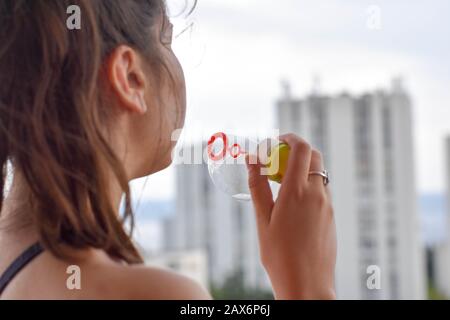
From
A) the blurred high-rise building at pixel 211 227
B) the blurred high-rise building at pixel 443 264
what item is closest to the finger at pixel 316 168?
the blurred high-rise building at pixel 211 227

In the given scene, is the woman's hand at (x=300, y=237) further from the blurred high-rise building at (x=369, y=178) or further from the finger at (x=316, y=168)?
the blurred high-rise building at (x=369, y=178)

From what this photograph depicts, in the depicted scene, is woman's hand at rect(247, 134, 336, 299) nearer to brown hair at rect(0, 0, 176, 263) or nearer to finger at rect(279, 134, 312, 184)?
finger at rect(279, 134, 312, 184)

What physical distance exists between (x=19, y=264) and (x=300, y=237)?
0.19 metres

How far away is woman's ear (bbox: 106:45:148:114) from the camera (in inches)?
21.2

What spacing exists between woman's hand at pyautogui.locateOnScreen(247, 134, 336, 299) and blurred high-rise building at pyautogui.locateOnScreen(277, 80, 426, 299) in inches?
374

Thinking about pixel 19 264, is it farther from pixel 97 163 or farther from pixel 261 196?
pixel 261 196

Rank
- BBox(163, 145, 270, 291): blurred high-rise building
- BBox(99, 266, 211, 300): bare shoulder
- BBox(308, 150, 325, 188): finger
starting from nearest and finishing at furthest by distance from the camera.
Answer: BBox(99, 266, 211, 300): bare shoulder → BBox(308, 150, 325, 188): finger → BBox(163, 145, 270, 291): blurred high-rise building

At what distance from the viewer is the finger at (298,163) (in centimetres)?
55

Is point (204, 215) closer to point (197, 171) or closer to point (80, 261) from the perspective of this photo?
point (197, 171)

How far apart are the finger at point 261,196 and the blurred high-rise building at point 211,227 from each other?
11.6 m

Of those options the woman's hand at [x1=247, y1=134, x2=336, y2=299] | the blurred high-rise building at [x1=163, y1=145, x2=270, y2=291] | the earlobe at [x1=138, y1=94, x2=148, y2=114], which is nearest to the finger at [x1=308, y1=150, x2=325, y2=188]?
the woman's hand at [x1=247, y1=134, x2=336, y2=299]

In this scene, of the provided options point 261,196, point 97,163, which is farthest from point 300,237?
point 97,163

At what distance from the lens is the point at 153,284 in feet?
1.52
